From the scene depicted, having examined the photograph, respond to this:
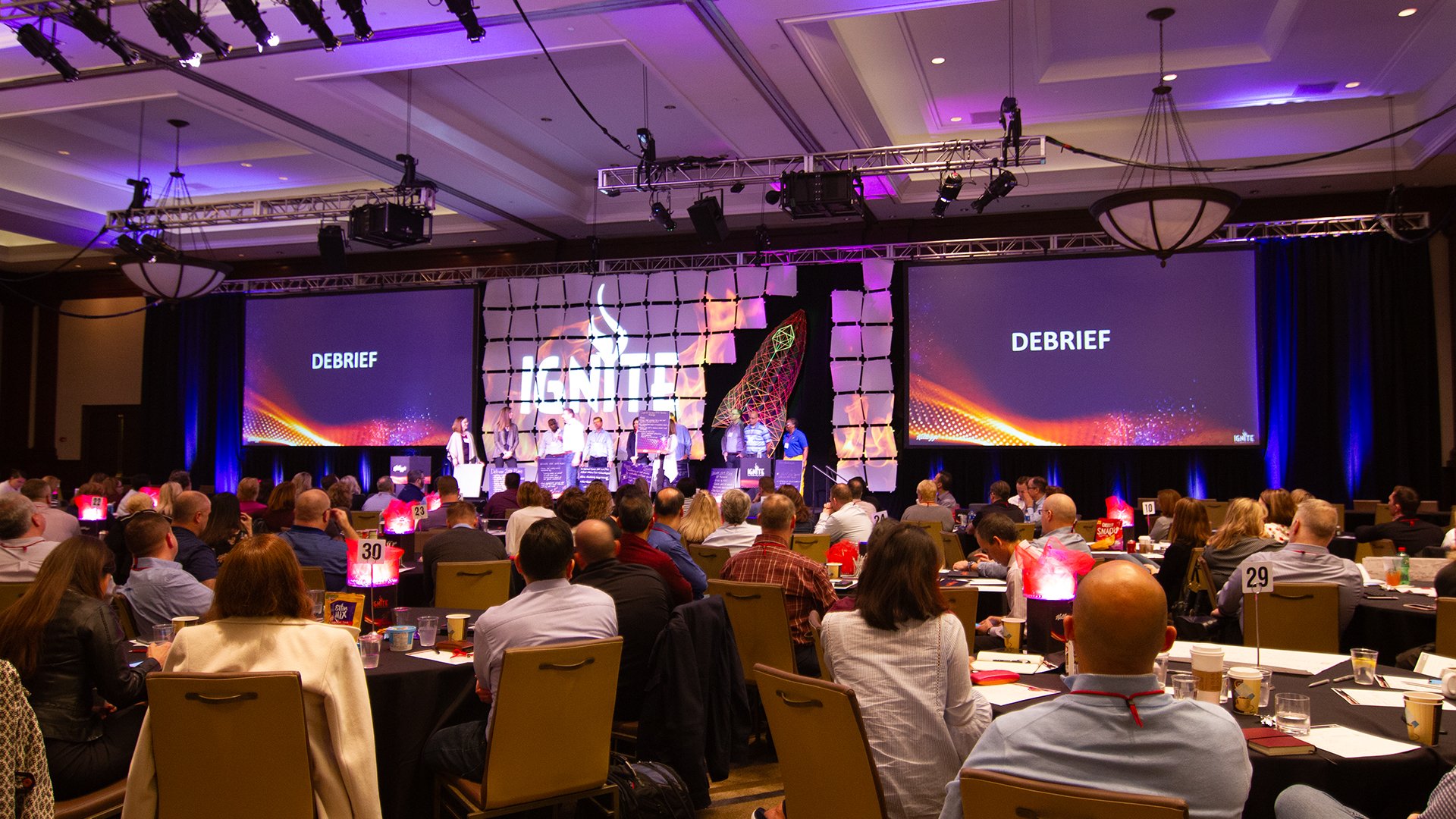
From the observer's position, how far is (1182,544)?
6176 mm

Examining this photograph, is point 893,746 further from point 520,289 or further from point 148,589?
point 520,289

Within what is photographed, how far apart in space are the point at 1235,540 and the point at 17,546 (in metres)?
6.13

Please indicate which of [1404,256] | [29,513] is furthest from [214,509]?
[1404,256]

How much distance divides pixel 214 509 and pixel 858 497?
20.3ft

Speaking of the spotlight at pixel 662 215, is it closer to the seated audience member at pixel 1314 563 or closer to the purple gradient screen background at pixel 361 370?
the purple gradient screen background at pixel 361 370

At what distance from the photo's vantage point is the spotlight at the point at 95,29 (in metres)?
6.43

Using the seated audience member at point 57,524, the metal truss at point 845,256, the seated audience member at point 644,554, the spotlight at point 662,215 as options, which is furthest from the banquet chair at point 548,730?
the metal truss at point 845,256

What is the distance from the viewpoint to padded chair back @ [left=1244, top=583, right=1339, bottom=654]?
4719 mm

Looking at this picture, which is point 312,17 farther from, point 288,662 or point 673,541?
point 288,662

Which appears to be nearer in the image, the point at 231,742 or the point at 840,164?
the point at 231,742

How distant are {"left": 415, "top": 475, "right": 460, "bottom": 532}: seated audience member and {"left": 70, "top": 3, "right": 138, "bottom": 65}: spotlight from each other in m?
3.82

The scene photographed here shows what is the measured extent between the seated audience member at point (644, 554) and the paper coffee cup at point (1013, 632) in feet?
4.65

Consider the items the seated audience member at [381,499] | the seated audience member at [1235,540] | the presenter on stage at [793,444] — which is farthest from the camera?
the presenter on stage at [793,444]

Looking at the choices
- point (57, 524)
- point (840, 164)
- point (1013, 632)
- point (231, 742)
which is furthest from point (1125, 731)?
point (840, 164)
